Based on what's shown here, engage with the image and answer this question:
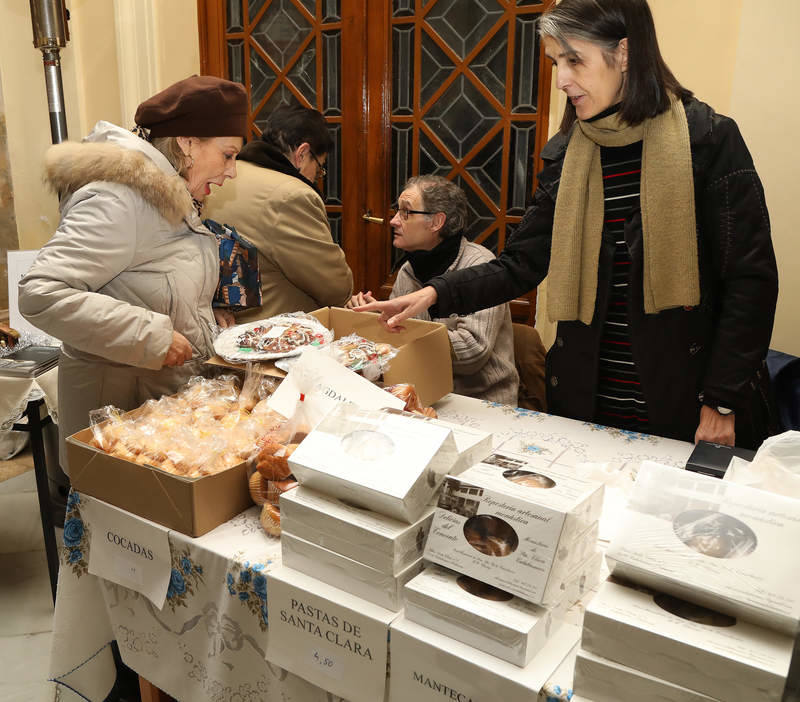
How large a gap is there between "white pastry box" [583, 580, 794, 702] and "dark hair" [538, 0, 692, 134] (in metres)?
1.09

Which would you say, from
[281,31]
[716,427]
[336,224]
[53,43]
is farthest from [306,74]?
[716,427]

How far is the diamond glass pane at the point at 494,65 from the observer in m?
3.11

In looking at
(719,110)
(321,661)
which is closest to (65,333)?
(321,661)

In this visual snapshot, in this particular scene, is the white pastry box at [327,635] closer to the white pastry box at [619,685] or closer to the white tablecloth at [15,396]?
the white pastry box at [619,685]

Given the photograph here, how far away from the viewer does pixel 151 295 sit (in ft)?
5.08

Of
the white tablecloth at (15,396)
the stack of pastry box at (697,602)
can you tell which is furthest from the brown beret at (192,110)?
the stack of pastry box at (697,602)

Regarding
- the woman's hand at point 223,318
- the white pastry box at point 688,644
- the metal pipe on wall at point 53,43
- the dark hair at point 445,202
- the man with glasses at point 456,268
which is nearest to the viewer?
the white pastry box at point 688,644

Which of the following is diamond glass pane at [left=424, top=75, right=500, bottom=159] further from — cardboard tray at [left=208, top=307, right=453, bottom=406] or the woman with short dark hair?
cardboard tray at [left=208, top=307, right=453, bottom=406]

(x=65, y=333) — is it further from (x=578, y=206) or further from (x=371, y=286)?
(x=371, y=286)

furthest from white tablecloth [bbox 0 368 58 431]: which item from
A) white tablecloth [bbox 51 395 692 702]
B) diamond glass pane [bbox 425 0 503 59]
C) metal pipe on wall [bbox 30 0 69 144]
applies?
diamond glass pane [bbox 425 0 503 59]

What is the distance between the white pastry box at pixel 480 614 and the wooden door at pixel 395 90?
246cm

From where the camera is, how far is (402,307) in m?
1.74

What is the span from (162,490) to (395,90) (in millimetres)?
2754

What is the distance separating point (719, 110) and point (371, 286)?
181cm
